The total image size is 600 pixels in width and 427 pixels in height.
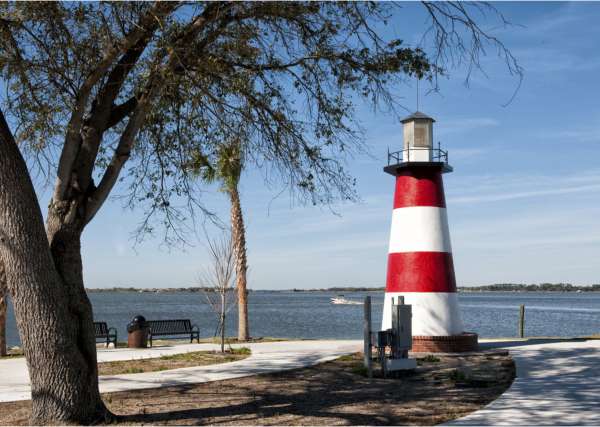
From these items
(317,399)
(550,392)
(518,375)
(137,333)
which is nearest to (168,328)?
(137,333)

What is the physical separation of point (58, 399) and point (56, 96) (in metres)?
4.91

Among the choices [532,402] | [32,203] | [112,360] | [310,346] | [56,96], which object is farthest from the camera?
[310,346]

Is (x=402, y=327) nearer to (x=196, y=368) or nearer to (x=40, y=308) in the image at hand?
(x=196, y=368)

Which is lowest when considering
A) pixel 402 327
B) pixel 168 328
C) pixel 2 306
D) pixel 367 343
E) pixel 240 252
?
pixel 168 328

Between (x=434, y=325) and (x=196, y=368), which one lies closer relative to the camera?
(x=196, y=368)

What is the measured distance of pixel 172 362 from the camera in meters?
16.0

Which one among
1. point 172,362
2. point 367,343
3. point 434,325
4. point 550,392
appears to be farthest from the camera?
point 434,325

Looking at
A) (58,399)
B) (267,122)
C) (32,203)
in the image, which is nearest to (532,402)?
(267,122)

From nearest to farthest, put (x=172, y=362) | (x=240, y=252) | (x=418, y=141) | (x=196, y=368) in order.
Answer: (x=196, y=368)
(x=172, y=362)
(x=418, y=141)
(x=240, y=252)

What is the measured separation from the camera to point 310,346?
1966 cm

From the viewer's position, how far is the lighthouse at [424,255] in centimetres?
1811

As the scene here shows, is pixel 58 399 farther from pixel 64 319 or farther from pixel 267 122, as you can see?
pixel 267 122

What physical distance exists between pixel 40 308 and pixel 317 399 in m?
4.64

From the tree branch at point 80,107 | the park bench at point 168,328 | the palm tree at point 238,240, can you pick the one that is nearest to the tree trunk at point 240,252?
the palm tree at point 238,240
